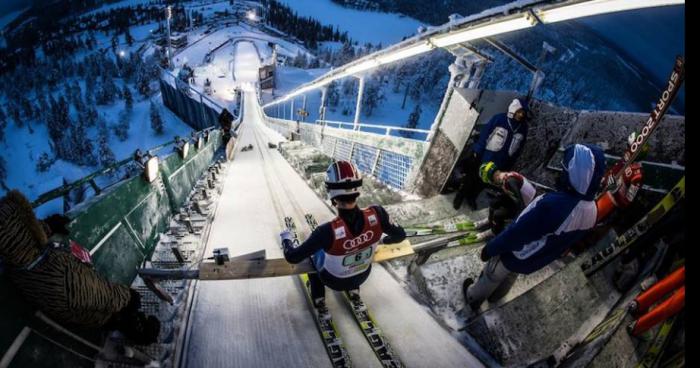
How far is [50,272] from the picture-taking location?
183 cm

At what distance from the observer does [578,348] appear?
2.48 m

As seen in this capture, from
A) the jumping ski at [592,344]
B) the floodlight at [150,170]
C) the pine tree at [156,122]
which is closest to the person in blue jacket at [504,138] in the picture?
the jumping ski at [592,344]

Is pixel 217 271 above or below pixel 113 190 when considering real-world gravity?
below

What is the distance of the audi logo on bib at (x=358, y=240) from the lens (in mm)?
2703

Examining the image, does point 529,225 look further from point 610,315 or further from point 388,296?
point 388,296

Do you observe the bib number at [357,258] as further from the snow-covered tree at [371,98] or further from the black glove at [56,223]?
the snow-covered tree at [371,98]

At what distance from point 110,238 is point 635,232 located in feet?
18.2

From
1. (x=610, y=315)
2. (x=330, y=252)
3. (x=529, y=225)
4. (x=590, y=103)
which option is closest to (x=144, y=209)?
(x=330, y=252)

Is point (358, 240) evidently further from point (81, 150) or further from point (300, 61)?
point (81, 150)

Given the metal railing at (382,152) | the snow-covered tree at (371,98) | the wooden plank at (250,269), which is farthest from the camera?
the snow-covered tree at (371,98)

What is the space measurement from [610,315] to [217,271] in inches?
154

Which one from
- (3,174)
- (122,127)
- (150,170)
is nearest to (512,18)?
(150,170)

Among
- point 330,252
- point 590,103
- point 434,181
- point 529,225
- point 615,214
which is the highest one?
point 529,225

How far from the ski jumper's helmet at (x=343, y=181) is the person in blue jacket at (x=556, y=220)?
1.51 m
